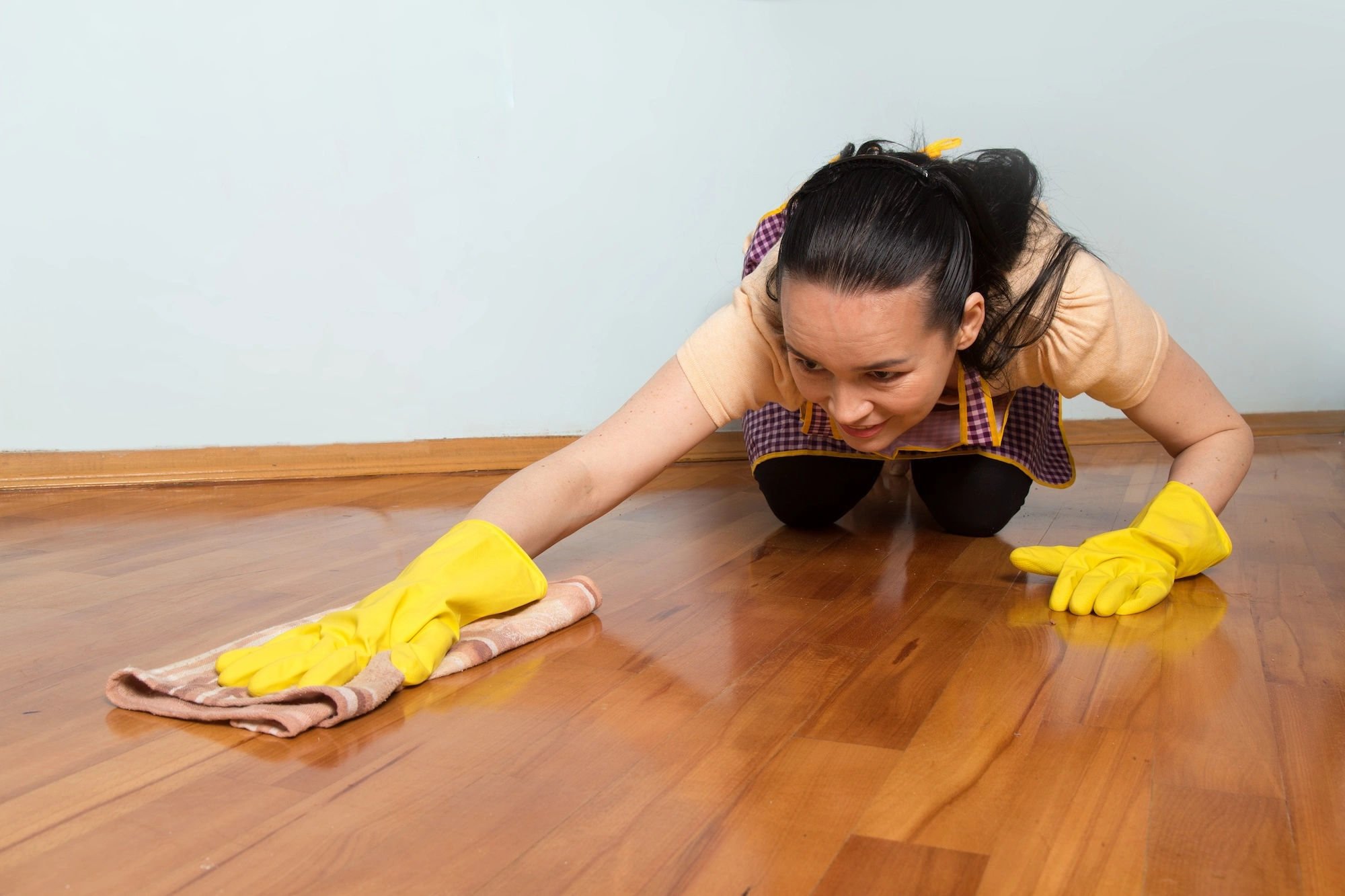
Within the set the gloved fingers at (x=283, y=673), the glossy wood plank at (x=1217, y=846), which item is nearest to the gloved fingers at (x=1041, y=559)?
the glossy wood plank at (x=1217, y=846)

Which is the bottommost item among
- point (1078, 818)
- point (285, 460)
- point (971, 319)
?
point (285, 460)

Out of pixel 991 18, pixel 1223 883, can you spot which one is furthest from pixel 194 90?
pixel 1223 883

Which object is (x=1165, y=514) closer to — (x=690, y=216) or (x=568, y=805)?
(x=568, y=805)

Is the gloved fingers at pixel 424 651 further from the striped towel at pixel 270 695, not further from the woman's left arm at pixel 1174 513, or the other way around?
the woman's left arm at pixel 1174 513

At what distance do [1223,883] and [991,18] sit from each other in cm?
203

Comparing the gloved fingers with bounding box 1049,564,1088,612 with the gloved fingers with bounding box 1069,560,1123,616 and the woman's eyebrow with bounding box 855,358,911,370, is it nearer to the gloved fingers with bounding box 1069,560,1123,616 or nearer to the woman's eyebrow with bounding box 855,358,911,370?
the gloved fingers with bounding box 1069,560,1123,616

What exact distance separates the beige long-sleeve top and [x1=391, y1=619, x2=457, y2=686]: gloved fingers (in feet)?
1.26

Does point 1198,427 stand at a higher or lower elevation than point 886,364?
lower

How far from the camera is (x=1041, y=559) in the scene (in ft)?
3.93

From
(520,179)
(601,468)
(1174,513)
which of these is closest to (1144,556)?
(1174,513)

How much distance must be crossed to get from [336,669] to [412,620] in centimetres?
10

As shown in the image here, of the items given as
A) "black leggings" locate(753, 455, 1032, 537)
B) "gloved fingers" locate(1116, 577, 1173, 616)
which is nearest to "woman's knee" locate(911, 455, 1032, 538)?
"black leggings" locate(753, 455, 1032, 537)

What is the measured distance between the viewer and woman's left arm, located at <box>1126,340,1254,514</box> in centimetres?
119

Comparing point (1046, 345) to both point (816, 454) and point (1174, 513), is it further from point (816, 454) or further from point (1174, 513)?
point (816, 454)
